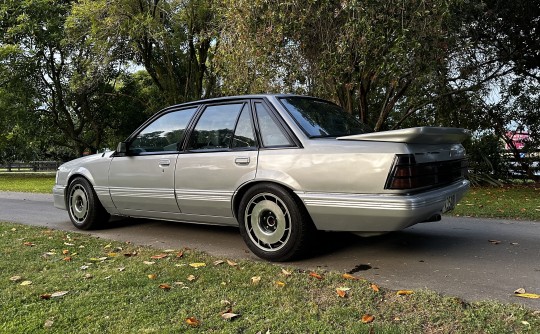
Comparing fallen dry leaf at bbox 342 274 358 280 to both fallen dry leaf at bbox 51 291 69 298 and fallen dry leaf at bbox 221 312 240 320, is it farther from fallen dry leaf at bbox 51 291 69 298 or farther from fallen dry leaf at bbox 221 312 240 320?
fallen dry leaf at bbox 51 291 69 298

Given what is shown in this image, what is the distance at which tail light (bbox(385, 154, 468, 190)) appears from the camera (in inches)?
147

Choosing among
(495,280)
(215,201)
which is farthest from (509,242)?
(215,201)

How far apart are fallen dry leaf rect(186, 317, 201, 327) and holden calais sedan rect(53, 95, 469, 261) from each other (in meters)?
1.49

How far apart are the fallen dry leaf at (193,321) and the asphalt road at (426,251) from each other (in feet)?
4.91

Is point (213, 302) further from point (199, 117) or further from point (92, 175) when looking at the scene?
point (92, 175)

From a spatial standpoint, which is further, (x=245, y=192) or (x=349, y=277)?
(x=245, y=192)

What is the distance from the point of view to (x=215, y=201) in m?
4.78

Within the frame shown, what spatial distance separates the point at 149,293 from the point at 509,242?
13.4ft

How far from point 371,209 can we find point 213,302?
1538 mm

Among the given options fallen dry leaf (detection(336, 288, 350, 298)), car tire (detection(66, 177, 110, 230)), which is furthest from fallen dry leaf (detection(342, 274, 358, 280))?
car tire (detection(66, 177, 110, 230))

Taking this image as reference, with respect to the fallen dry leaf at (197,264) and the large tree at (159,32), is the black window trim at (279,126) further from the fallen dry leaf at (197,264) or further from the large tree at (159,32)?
the large tree at (159,32)

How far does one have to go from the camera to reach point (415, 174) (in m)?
3.84

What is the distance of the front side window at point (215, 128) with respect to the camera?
4.86 m

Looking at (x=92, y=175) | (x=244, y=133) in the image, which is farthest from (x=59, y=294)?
(x=92, y=175)
